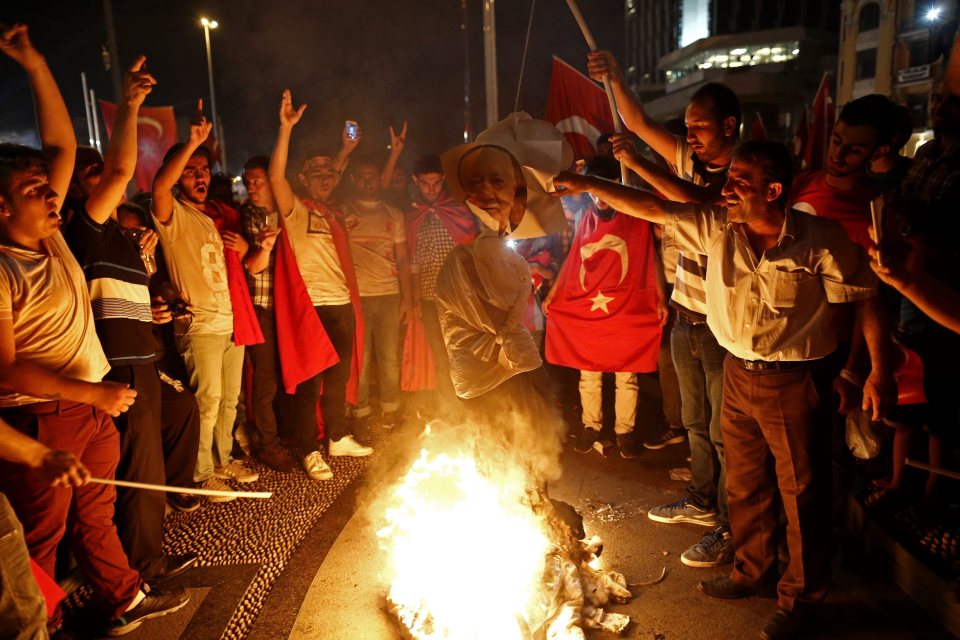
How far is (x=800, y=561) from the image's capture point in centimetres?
318

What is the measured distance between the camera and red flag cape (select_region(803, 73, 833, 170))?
7027 mm

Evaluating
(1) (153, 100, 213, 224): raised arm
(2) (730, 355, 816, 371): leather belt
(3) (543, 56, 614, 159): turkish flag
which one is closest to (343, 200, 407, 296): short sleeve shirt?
(1) (153, 100, 213, 224): raised arm

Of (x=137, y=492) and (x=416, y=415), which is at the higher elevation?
(x=137, y=492)

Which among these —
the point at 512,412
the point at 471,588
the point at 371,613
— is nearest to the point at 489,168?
the point at 512,412

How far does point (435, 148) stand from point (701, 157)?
4.39m

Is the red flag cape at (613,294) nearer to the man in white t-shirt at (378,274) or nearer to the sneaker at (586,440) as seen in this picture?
the sneaker at (586,440)

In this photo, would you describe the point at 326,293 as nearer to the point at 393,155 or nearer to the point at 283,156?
the point at 283,156

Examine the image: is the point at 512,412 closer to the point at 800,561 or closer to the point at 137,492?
the point at 800,561

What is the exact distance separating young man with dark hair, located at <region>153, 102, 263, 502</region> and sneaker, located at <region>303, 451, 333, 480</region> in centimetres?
44

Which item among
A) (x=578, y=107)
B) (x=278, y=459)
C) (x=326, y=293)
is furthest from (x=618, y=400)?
(x=578, y=107)

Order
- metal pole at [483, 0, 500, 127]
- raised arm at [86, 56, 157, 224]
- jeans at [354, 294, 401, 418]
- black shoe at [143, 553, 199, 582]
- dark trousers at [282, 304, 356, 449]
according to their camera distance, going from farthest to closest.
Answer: metal pole at [483, 0, 500, 127] → jeans at [354, 294, 401, 418] → dark trousers at [282, 304, 356, 449] → black shoe at [143, 553, 199, 582] → raised arm at [86, 56, 157, 224]

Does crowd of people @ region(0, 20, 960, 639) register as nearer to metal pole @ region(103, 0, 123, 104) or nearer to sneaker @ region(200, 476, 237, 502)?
sneaker @ region(200, 476, 237, 502)

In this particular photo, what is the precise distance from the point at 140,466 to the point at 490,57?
609 centimetres

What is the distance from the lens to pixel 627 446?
553 cm
